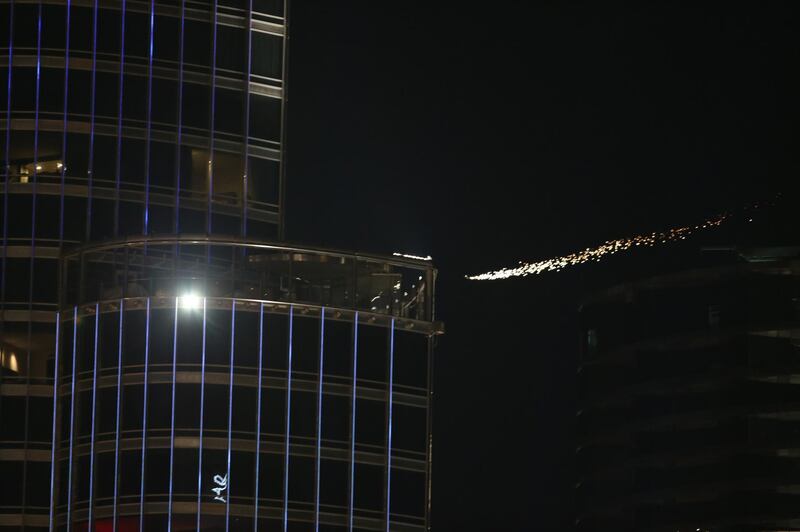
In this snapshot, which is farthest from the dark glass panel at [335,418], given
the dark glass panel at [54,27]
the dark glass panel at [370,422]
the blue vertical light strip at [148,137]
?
the dark glass panel at [54,27]

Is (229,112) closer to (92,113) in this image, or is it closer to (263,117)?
(263,117)

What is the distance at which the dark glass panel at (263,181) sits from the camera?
114 metres

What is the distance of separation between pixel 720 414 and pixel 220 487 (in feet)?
354

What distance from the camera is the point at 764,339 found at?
18975 cm

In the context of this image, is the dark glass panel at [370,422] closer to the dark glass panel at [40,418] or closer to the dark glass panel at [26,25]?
the dark glass panel at [40,418]

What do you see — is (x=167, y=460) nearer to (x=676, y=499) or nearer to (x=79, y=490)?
(x=79, y=490)

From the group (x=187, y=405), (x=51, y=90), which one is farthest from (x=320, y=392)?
(x=51, y=90)

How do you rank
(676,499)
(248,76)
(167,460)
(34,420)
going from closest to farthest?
(167,460)
(34,420)
(248,76)
(676,499)

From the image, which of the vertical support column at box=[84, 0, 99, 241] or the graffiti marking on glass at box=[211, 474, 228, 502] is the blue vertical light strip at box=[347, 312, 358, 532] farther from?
the vertical support column at box=[84, 0, 99, 241]

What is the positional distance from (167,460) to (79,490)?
5726 millimetres

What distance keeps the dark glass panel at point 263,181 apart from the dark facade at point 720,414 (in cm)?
8736

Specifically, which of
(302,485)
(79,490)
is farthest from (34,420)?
(302,485)

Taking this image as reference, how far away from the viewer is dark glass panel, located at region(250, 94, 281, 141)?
113312 mm

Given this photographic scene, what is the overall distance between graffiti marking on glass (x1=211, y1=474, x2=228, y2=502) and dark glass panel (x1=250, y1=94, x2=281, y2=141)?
29.0 m
